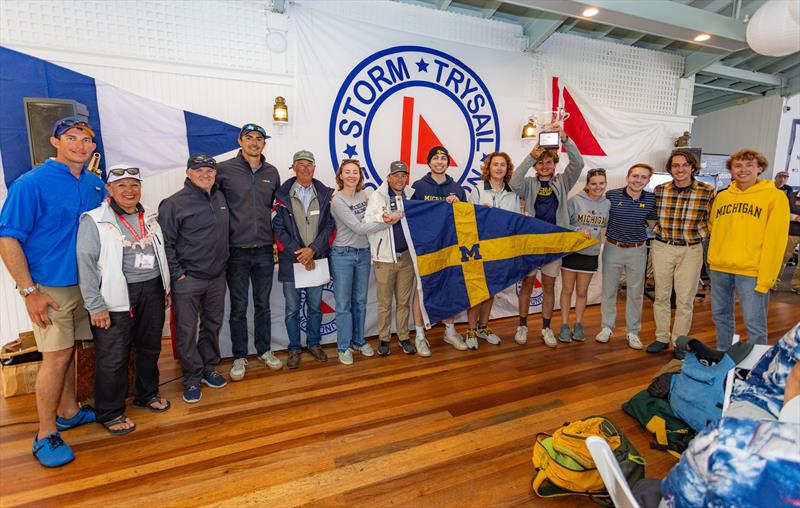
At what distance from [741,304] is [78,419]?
455 cm

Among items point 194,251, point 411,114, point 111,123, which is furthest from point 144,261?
point 411,114

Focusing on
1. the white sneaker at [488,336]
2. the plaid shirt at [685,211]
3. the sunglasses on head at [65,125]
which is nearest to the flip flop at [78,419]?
the sunglasses on head at [65,125]

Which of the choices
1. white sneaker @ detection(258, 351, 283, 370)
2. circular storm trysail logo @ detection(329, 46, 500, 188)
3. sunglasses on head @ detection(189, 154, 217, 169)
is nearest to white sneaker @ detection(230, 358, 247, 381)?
white sneaker @ detection(258, 351, 283, 370)

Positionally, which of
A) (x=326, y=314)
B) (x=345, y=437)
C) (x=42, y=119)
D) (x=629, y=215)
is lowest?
(x=345, y=437)

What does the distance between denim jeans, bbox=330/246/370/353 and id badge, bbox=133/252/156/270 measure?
4.17 feet

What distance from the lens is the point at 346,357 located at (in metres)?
3.27

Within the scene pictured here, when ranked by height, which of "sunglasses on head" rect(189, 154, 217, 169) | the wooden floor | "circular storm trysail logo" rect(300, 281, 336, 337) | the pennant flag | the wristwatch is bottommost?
the wooden floor

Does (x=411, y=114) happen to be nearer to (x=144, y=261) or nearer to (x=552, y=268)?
(x=552, y=268)

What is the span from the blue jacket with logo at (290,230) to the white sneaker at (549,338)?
6.94ft

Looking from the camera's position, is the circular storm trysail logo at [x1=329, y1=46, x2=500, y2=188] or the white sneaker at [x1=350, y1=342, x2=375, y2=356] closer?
the white sneaker at [x1=350, y1=342, x2=375, y2=356]

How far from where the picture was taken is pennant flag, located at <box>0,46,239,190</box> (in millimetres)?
2869

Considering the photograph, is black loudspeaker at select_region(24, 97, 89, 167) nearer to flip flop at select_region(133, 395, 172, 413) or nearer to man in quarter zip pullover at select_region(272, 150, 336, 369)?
man in quarter zip pullover at select_region(272, 150, 336, 369)

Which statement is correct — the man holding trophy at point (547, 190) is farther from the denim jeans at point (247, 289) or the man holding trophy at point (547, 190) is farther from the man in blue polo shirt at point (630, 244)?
the denim jeans at point (247, 289)

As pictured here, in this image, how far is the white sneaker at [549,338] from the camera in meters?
3.66
